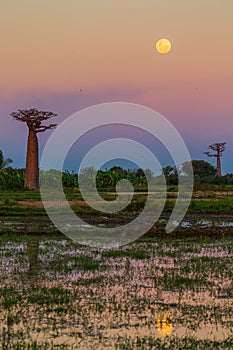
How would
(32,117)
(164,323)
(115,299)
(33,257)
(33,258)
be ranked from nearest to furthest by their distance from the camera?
(164,323) < (115,299) < (33,258) < (33,257) < (32,117)

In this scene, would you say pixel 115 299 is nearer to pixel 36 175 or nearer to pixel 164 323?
pixel 164 323

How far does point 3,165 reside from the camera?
190 ft

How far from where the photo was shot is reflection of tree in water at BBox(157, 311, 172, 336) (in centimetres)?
865

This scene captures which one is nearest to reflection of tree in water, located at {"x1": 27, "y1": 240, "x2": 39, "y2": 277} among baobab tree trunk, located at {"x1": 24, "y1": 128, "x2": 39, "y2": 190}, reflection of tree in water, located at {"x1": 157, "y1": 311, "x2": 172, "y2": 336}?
reflection of tree in water, located at {"x1": 157, "y1": 311, "x2": 172, "y2": 336}

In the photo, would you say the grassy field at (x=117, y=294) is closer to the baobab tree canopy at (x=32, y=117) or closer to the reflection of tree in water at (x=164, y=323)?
the reflection of tree in water at (x=164, y=323)

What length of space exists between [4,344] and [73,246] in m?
11.0

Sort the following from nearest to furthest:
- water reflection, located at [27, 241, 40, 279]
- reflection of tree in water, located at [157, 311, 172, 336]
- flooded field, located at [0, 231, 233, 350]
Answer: flooded field, located at [0, 231, 233, 350], reflection of tree in water, located at [157, 311, 172, 336], water reflection, located at [27, 241, 40, 279]

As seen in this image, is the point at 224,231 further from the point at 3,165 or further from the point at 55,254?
the point at 3,165

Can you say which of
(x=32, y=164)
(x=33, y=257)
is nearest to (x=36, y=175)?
(x=32, y=164)

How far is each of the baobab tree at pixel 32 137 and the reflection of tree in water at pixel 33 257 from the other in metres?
31.9

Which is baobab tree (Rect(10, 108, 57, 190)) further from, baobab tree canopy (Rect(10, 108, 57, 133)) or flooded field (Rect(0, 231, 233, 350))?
flooded field (Rect(0, 231, 233, 350))

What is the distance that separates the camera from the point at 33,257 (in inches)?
631

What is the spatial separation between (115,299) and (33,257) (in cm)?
575

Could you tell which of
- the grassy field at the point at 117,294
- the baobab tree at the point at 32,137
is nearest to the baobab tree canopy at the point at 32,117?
the baobab tree at the point at 32,137
